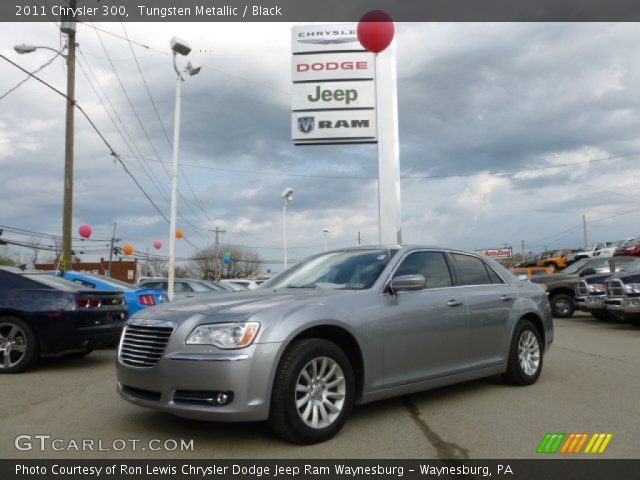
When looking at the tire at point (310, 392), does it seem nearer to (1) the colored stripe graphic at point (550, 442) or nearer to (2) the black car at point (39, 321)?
(1) the colored stripe graphic at point (550, 442)

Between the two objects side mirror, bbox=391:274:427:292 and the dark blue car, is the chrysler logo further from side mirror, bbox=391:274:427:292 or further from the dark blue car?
side mirror, bbox=391:274:427:292

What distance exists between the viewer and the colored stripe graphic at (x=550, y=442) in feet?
13.8

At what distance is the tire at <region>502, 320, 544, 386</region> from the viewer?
21.0ft

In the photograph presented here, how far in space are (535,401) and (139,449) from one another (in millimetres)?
3826

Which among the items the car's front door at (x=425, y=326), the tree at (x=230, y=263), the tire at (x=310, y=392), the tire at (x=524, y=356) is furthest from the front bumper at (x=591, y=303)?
the tree at (x=230, y=263)

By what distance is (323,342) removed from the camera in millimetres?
4434

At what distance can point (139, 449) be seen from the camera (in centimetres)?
417

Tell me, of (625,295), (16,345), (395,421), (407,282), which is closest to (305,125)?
(625,295)

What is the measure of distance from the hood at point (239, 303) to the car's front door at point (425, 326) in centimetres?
54

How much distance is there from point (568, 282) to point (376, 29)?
31.2 ft

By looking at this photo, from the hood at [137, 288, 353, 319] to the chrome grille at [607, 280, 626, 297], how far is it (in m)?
10.3

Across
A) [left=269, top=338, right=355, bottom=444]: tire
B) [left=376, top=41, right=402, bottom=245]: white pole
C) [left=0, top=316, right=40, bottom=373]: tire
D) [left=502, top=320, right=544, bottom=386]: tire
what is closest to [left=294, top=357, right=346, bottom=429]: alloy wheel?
[left=269, top=338, right=355, bottom=444]: tire

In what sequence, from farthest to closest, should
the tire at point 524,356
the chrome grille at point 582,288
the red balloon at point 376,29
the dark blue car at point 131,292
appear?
the red balloon at point 376,29
the chrome grille at point 582,288
the dark blue car at point 131,292
the tire at point 524,356

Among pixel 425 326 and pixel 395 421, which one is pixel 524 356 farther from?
pixel 395 421
